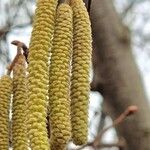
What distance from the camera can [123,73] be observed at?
1.97 metres

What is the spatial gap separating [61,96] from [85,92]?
7 cm

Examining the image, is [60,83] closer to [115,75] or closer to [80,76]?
[80,76]

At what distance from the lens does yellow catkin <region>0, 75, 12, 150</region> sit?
0.93m

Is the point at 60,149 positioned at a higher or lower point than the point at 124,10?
lower

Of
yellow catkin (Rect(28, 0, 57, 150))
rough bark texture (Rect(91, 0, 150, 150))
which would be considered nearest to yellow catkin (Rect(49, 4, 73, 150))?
yellow catkin (Rect(28, 0, 57, 150))

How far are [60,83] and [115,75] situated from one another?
109 centimetres

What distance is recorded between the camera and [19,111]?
37.8 inches

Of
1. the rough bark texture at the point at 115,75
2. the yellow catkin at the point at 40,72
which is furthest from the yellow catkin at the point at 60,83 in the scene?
the rough bark texture at the point at 115,75

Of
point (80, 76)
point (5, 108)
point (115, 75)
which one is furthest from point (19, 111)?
point (115, 75)

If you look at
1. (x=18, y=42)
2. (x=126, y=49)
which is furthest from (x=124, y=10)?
(x=18, y=42)

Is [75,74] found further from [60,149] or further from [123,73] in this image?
[123,73]

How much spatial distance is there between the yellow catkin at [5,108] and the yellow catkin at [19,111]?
1cm

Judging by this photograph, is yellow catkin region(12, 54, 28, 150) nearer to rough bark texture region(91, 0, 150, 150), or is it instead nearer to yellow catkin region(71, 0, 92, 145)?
yellow catkin region(71, 0, 92, 145)

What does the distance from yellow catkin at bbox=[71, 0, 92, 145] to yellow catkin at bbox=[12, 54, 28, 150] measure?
9 centimetres
